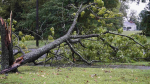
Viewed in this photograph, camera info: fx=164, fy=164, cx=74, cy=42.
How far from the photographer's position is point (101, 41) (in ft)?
28.2

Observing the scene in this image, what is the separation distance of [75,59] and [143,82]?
432 cm

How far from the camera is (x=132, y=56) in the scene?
8555 millimetres

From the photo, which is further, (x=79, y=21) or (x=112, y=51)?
(x=79, y=21)

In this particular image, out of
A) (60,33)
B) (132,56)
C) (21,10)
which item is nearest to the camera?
(132,56)

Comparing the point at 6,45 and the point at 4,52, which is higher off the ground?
the point at 6,45

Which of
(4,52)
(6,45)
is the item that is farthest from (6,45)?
(4,52)

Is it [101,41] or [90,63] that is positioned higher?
[101,41]

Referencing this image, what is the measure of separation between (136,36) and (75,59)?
3.18 m

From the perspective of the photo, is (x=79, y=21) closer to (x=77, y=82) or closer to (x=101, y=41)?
(x=101, y=41)

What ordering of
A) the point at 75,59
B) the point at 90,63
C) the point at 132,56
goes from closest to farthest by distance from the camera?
the point at 90,63
the point at 75,59
the point at 132,56

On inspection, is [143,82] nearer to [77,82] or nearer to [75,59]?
[77,82]

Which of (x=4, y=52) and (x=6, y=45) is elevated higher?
(x=6, y=45)

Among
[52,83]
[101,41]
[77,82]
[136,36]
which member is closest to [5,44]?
[52,83]

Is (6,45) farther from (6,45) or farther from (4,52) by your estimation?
(4,52)
